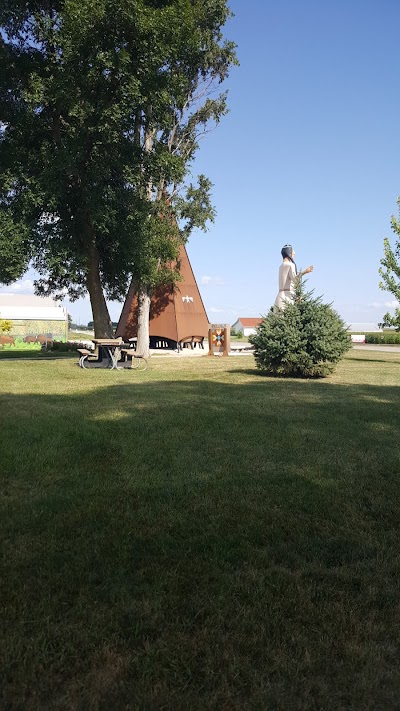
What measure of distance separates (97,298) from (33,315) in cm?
5061

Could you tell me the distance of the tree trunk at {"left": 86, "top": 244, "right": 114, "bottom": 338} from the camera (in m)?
17.5

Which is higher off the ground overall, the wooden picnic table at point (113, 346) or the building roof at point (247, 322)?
the building roof at point (247, 322)

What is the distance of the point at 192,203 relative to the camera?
21672 mm

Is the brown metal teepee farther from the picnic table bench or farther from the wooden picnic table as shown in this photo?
the wooden picnic table

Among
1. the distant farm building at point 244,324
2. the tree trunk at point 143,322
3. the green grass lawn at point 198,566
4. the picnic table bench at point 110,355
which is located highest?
the distant farm building at point 244,324

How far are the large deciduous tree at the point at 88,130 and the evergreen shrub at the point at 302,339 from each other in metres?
6.00

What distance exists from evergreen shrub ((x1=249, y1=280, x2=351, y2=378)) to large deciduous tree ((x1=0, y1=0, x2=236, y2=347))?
5997 mm

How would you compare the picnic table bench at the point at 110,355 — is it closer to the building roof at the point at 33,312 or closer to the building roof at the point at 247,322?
the building roof at the point at 33,312

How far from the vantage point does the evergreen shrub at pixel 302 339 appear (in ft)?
43.1

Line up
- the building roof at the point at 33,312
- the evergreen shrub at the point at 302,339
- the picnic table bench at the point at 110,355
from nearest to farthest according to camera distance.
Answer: the evergreen shrub at the point at 302,339 < the picnic table bench at the point at 110,355 < the building roof at the point at 33,312

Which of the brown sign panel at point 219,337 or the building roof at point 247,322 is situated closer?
the brown sign panel at point 219,337

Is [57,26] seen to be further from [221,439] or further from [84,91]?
[221,439]

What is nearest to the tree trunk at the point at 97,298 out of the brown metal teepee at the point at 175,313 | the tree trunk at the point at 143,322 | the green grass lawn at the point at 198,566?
the tree trunk at the point at 143,322

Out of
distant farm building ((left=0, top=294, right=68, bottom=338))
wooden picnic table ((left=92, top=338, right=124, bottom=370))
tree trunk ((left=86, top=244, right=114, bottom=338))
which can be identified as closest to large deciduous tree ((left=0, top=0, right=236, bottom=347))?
tree trunk ((left=86, top=244, right=114, bottom=338))
